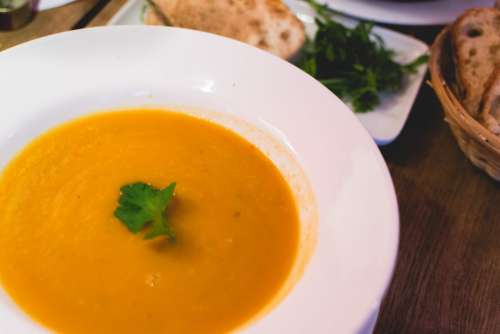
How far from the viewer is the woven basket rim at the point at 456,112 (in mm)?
1635

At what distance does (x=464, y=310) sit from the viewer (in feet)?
5.02

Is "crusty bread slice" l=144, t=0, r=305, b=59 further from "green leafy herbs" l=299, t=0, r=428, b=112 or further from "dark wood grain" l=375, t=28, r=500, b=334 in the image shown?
"dark wood grain" l=375, t=28, r=500, b=334

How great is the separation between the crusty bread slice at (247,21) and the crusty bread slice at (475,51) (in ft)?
1.99

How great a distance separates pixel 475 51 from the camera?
78.0 inches

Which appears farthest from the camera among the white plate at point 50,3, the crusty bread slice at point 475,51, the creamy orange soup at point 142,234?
the white plate at point 50,3

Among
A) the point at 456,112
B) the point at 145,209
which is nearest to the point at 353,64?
the point at 456,112

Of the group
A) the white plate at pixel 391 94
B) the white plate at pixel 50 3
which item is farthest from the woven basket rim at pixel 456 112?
the white plate at pixel 50 3

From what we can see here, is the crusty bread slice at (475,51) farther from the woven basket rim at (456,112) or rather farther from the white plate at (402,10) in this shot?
the white plate at (402,10)

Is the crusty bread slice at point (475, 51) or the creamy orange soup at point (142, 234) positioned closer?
the creamy orange soup at point (142, 234)

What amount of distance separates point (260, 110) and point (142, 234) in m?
0.52

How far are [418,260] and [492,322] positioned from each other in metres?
0.26

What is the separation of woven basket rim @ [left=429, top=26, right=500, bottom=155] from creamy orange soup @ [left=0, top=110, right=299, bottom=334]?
0.61 metres

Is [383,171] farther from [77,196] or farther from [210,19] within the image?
[210,19]

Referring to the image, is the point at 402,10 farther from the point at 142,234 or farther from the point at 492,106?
the point at 142,234
